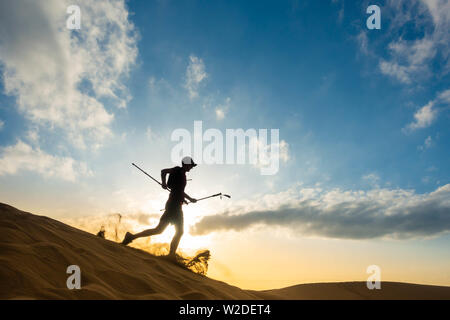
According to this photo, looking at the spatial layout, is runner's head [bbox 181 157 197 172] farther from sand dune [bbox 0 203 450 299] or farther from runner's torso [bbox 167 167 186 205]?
sand dune [bbox 0 203 450 299]

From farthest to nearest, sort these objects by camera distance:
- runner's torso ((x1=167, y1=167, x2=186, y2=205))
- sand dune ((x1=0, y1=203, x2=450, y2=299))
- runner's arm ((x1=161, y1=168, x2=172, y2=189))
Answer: runner's arm ((x1=161, y1=168, x2=172, y2=189)) < runner's torso ((x1=167, y1=167, x2=186, y2=205)) < sand dune ((x1=0, y1=203, x2=450, y2=299))

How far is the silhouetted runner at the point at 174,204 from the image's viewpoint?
18.5 ft

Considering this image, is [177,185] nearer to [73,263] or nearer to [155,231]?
[155,231]

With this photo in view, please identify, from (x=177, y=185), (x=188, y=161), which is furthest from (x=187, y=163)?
(x=177, y=185)

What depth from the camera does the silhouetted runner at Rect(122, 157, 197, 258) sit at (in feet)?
18.5

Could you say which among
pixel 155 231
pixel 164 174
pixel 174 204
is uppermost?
pixel 164 174

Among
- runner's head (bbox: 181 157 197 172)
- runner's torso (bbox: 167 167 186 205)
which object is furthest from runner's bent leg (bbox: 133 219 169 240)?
runner's head (bbox: 181 157 197 172)

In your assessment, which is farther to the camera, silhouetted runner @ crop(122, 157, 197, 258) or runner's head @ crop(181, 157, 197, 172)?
runner's head @ crop(181, 157, 197, 172)

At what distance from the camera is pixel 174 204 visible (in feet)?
19.0
